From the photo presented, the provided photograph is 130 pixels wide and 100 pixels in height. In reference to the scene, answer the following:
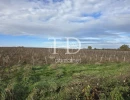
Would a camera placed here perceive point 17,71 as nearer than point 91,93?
No

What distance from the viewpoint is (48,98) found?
6375 mm

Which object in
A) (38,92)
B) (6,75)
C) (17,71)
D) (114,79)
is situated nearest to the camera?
(38,92)

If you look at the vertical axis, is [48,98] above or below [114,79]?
below

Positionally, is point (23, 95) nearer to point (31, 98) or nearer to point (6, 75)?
point (31, 98)

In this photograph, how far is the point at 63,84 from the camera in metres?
7.32

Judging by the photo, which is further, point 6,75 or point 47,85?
point 6,75

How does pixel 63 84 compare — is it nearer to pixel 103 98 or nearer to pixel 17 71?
pixel 103 98

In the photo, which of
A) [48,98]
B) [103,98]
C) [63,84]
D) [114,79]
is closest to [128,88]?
[114,79]

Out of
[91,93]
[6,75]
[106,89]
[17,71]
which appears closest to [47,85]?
[91,93]

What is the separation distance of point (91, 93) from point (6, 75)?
485 cm

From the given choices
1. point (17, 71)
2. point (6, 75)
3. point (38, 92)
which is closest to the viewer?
point (38, 92)

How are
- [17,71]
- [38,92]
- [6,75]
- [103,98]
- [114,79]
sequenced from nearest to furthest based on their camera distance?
1. [103,98]
2. [38,92]
3. [114,79]
4. [6,75]
5. [17,71]

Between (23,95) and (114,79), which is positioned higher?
(114,79)

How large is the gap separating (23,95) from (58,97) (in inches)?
57.2
